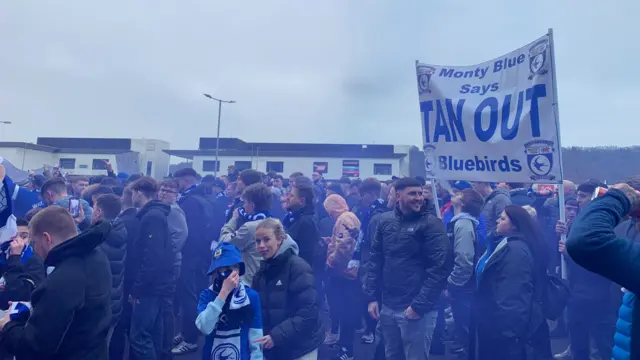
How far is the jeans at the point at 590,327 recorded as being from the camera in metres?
5.26

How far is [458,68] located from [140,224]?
4159 millimetres

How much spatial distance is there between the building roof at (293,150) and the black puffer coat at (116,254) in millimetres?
41488

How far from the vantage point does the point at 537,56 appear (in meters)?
4.93

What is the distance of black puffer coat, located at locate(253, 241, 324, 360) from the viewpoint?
386cm

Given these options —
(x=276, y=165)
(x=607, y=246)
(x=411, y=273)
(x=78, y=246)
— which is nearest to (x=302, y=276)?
(x=411, y=273)

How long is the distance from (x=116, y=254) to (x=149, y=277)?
59cm

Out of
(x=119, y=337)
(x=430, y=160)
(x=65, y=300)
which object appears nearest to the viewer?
(x=65, y=300)

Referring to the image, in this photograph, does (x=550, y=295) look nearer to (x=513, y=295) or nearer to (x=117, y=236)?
(x=513, y=295)

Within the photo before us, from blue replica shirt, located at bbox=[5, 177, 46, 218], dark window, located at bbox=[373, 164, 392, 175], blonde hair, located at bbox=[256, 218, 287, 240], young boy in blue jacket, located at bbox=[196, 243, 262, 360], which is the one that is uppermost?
dark window, located at bbox=[373, 164, 392, 175]

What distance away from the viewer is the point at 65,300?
2.79 meters

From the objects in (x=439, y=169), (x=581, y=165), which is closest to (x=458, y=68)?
(x=439, y=169)

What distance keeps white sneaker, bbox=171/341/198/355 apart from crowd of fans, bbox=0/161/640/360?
0.8 inches

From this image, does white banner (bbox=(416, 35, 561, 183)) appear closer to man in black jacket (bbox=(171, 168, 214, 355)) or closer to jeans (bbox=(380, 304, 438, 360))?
jeans (bbox=(380, 304, 438, 360))

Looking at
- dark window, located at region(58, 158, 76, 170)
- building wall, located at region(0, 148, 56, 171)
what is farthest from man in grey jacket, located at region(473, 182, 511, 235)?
dark window, located at region(58, 158, 76, 170)
